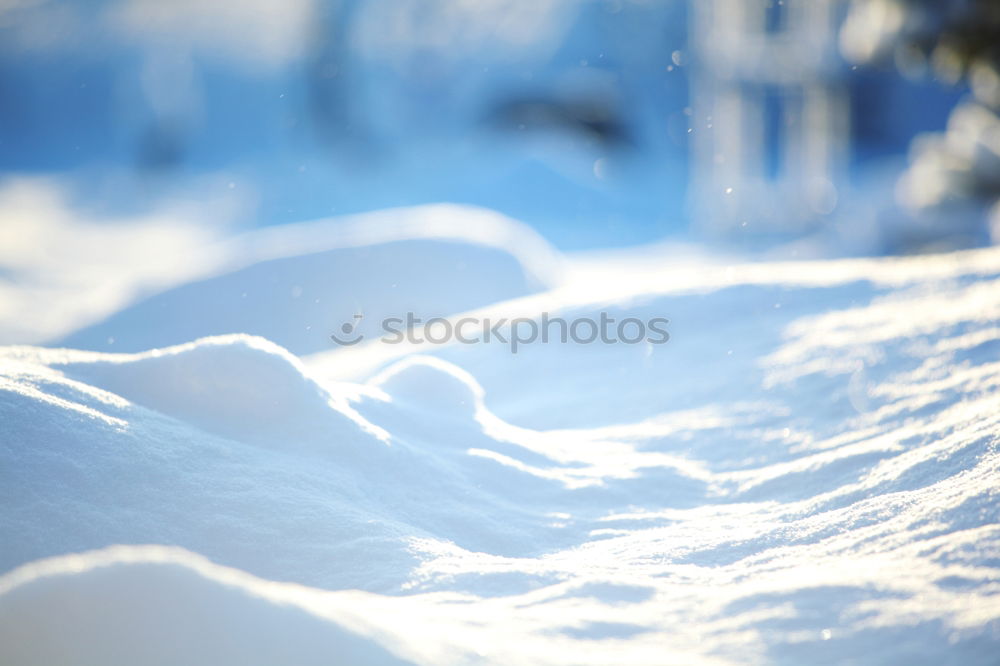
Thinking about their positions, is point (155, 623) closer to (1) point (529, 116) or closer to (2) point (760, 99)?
(2) point (760, 99)

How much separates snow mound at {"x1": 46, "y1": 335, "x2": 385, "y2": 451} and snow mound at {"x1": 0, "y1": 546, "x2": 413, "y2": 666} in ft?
2.83

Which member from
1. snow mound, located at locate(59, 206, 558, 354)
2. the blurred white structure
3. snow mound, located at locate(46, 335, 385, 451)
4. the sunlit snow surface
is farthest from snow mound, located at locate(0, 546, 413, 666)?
the blurred white structure

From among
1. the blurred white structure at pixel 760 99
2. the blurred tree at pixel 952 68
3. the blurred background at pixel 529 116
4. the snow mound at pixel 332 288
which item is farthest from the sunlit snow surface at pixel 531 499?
the blurred white structure at pixel 760 99

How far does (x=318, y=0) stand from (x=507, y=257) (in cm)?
992

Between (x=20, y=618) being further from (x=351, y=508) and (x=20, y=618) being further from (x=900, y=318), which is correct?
(x=900, y=318)

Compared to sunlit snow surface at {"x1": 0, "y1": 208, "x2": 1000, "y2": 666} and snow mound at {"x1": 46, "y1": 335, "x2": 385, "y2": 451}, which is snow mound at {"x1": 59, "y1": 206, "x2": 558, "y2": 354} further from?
snow mound at {"x1": 46, "y1": 335, "x2": 385, "y2": 451}

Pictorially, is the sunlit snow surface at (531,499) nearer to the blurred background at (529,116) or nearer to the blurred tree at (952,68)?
the blurred tree at (952,68)

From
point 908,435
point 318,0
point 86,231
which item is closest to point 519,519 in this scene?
point 908,435

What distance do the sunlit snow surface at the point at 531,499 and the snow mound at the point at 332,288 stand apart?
1.86 metres

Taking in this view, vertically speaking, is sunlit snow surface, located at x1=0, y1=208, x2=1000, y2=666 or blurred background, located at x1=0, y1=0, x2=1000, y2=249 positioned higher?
blurred background, located at x1=0, y1=0, x2=1000, y2=249

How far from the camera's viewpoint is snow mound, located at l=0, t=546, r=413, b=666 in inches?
46.4

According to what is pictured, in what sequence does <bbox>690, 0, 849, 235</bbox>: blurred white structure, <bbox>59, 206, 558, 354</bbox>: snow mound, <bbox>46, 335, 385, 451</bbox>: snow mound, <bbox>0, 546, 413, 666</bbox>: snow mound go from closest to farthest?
<bbox>0, 546, 413, 666</bbox>: snow mound, <bbox>46, 335, 385, 451</bbox>: snow mound, <bbox>59, 206, 558, 354</bbox>: snow mound, <bbox>690, 0, 849, 235</bbox>: blurred white structure

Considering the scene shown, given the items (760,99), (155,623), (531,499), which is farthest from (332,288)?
(760,99)

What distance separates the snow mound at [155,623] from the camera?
3.86 ft
